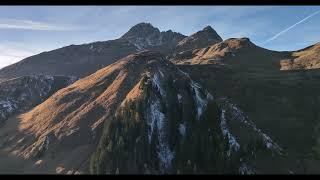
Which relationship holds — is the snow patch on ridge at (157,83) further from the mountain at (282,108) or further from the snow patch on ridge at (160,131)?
the mountain at (282,108)

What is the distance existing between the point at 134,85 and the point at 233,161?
59.9 m

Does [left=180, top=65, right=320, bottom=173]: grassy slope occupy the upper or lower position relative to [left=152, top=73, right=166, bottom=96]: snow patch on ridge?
lower

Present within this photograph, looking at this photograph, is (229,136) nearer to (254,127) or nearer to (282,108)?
(254,127)

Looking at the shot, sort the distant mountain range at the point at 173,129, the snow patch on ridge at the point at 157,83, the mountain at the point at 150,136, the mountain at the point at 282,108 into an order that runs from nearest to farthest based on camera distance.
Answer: the mountain at the point at 150,136 → the distant mountain range at the point at 173,129 → the mountain at the point at 282,108 → the snow patch on ridge at the point at 157,83

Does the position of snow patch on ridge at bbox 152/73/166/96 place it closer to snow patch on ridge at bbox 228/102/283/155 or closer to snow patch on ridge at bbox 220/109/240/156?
snow patch on ridge at bbox 220/109/240/156

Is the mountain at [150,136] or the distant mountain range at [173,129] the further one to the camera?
the distant mountain range at [173,129]

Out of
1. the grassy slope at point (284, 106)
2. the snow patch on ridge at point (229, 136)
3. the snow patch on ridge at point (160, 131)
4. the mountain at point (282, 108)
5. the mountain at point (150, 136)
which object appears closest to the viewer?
the snow patch on ridge at point (160, 131)

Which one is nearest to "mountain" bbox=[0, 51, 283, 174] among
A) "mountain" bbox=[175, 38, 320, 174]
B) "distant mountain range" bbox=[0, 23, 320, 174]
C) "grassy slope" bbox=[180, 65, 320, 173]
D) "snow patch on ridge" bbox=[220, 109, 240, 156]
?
"snow patch on ridge" bbox=[220, 109, 240, 156]

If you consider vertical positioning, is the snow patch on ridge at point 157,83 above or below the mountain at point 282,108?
above

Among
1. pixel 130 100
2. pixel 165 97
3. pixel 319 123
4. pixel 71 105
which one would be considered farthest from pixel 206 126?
pixel 71 105

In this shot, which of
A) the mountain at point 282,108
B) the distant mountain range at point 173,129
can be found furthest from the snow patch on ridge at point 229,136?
the mountain at point 282,108

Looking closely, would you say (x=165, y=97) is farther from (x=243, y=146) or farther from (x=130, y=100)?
(x=243, y=146)

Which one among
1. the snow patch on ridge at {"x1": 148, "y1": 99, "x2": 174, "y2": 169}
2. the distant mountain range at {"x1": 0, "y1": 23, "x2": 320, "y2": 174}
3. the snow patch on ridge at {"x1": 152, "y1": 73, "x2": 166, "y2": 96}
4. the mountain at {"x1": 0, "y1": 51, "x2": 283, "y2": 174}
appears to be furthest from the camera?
the snow patch on ridge at {"x1": 152, "y1": 73, "x2": 166, "y2": 96}

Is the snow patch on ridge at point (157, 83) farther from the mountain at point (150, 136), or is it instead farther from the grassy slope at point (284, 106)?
the grassy slope at point (284, 106)
